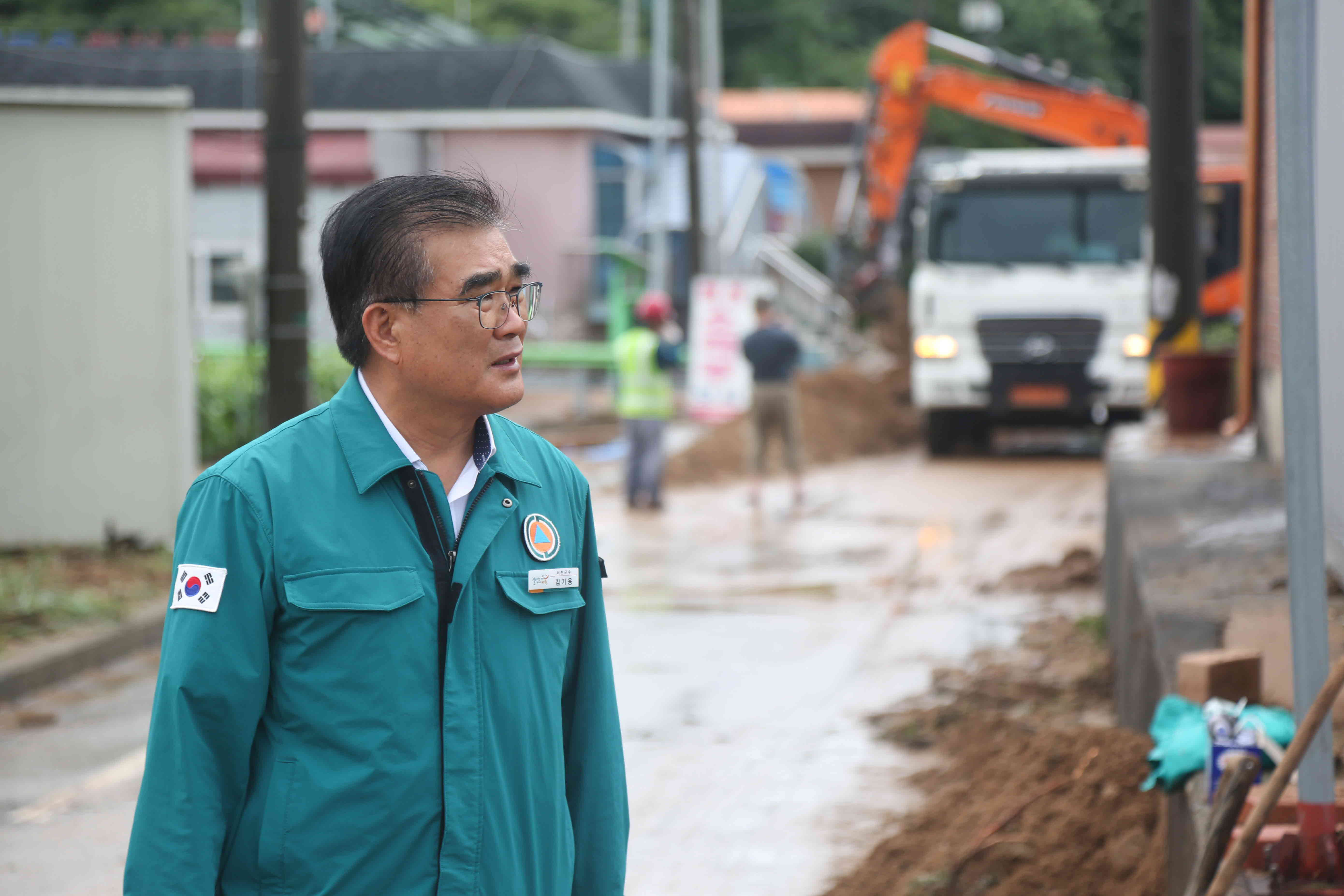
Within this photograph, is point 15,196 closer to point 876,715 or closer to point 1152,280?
point 876,715

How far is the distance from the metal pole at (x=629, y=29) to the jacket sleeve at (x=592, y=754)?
4069cm

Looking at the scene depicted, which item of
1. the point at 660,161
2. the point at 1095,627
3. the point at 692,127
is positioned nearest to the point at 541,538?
the point at 1095,627

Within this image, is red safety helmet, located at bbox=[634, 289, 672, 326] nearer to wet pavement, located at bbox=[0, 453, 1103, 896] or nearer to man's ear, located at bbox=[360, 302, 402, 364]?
wet pavement, located at bbox=[0, 453, 1103, 896]

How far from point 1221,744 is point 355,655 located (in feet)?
7.45

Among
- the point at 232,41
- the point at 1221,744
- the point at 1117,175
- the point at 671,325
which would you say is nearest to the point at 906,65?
the point at 1117,175

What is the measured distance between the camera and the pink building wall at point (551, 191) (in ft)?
104

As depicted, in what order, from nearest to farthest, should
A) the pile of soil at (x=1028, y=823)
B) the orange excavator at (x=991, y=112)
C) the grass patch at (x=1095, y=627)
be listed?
1. the pile of soil at (x=1028, y=823)
2. the grass patch at (x=1095, y=627)
3. the orange excavator at (x=991, y=112)

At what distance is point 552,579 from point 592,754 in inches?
14.3

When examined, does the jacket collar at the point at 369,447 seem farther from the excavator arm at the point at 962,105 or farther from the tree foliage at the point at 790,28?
the tree foliage at the point at 790,28

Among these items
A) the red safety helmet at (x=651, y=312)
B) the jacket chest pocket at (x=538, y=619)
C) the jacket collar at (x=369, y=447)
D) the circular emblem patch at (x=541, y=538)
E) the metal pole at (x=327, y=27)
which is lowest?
the jacket chest pocket at (x=538, y=619)

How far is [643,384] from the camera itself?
1486 centimetres

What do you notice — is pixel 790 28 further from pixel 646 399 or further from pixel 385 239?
pixel 385 239

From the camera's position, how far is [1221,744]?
3734 millimetres

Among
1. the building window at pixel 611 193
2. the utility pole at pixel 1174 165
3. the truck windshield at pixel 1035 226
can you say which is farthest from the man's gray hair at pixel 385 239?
the building window at pixel 611 193
